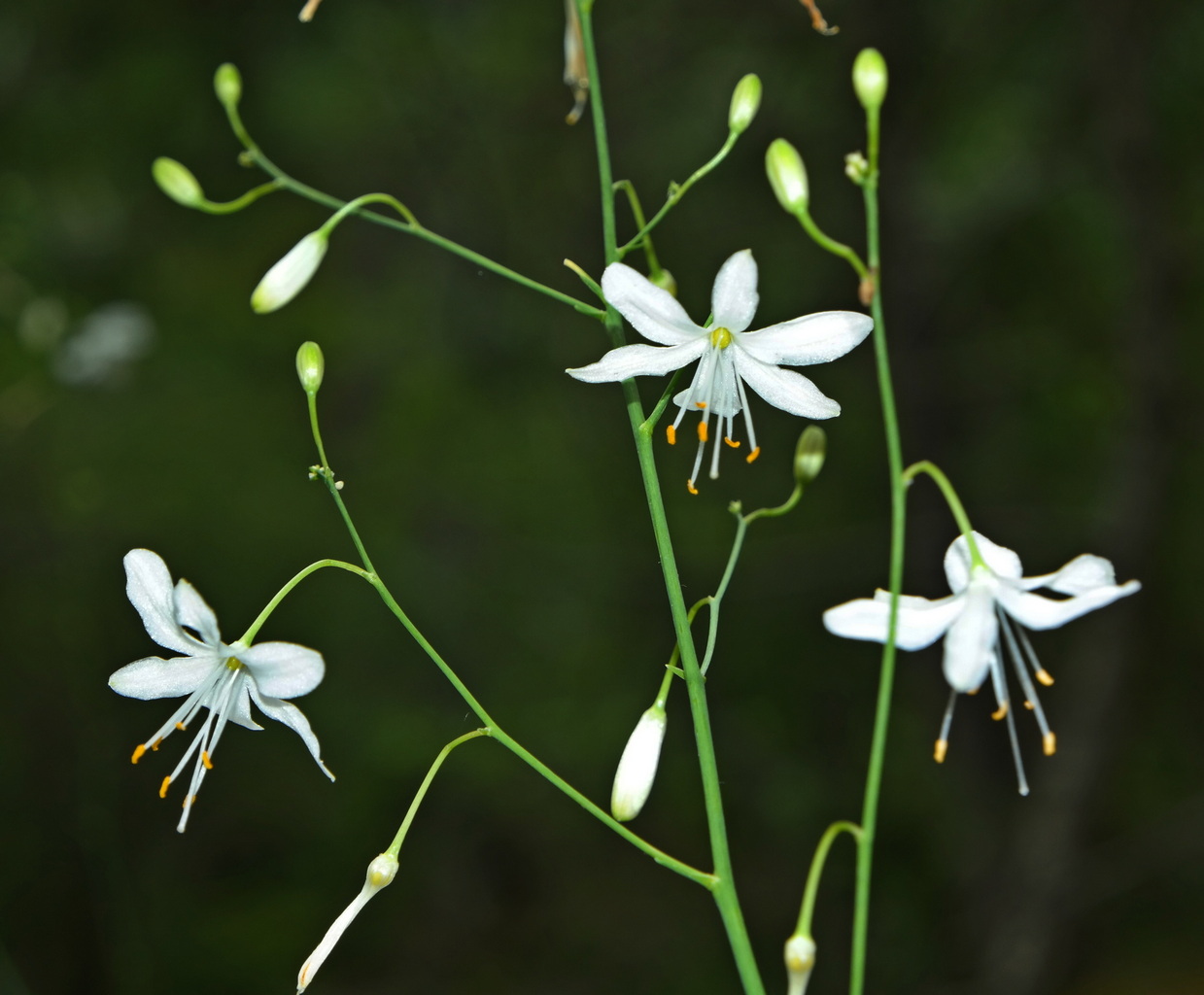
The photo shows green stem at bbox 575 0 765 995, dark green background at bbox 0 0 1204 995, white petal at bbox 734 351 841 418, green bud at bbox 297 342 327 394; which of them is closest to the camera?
green stem at bbox 575 0 765 995

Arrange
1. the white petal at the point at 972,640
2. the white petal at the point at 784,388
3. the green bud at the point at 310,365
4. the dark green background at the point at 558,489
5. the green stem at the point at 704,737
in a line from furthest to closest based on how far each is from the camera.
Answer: the dark green background at the point at 558,489
the green bud at the point at 310,365
the white petal at the point at 784,388
the green stem at the point at 704,737
the white petal at the point at 972,640

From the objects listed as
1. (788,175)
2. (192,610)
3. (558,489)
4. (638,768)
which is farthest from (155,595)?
(558,489)

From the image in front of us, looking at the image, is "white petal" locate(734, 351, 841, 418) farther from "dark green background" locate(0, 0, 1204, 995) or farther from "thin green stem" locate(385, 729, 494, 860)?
"dark green background" locate(0, 0, 1204, 995)

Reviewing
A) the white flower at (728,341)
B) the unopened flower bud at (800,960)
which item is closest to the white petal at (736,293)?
the white flower at (728,341)

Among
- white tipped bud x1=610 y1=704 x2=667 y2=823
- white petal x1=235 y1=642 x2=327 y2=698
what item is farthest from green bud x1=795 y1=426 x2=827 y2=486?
white petal x1=235 y1=642 x2=327 y2=698

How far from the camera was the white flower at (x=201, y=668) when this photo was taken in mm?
1009

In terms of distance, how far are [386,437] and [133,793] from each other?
5.92 ft

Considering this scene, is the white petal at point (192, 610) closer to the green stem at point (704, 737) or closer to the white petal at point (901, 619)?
the green stem at point (704, 737)

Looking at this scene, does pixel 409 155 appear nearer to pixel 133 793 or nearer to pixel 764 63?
pixel 764 63

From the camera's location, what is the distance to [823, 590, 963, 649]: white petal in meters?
0.94

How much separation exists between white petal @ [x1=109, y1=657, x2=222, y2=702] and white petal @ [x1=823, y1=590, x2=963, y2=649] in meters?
0.65

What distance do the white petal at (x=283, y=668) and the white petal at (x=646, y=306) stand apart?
0.42 metres

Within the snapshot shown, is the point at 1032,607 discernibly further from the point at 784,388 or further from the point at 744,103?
the point at 744,103

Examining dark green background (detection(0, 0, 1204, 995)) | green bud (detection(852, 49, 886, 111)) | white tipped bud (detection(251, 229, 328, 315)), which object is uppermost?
green bud (detection(852, 49, 886, 111))
